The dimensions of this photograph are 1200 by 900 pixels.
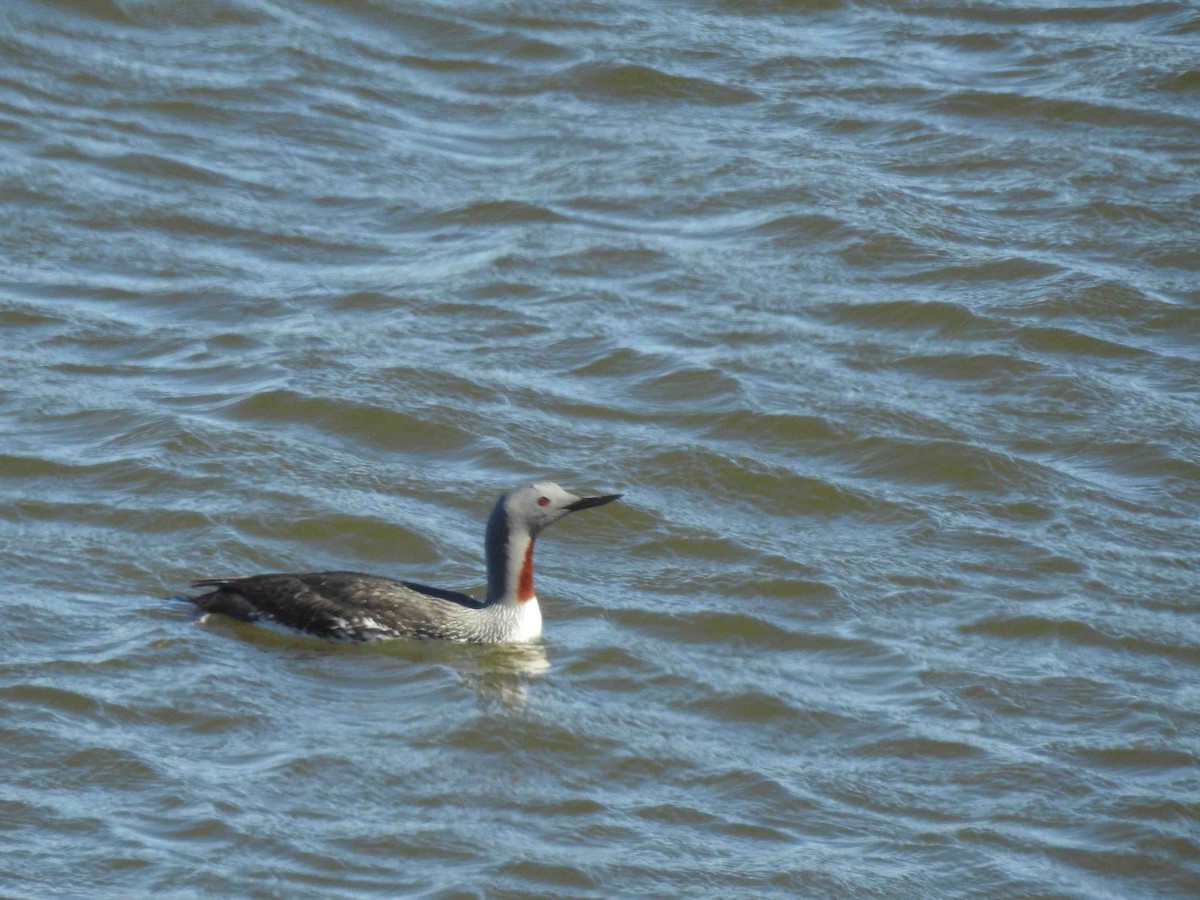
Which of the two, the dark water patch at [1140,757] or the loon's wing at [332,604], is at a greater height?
the loon's wing at [332,604]

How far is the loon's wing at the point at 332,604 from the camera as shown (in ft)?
29.0

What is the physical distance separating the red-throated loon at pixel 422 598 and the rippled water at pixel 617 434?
0.12m

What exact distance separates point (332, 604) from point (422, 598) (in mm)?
395

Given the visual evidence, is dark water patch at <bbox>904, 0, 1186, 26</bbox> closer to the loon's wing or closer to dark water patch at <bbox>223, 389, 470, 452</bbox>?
dark water patch at <bbox>223, 389, 470, 452</bbox>

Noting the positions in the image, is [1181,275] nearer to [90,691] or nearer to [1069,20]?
[1069,20]

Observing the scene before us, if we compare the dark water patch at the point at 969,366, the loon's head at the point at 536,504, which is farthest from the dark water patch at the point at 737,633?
the dark water patch at the point at 969,366

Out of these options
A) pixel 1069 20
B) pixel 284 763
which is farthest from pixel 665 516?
pixel 1069 20

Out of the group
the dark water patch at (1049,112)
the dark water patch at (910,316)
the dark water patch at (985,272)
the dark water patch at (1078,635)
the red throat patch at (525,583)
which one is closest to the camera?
the dark water patch at (1078,635)

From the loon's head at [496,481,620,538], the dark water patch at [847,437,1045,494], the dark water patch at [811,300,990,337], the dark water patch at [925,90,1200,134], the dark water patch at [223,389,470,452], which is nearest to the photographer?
the loon's head at [496,481,620,538]

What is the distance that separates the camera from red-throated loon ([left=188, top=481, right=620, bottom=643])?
884 cm

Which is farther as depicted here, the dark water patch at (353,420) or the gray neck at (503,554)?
the dark water patch at (353,420)

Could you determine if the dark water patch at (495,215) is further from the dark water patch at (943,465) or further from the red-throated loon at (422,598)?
the red-throated loon at (422,598)

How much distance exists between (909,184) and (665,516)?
4235 millimetres

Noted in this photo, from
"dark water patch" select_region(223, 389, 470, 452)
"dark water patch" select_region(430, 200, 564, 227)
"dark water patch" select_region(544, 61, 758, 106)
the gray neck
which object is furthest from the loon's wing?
"dark water patch" select_region(544, 61, 758, 106)
